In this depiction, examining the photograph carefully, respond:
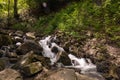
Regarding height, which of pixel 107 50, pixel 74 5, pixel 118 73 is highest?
pixel 74 5

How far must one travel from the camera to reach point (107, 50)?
38.7 ft

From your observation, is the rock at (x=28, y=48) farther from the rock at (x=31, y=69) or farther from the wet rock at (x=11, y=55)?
the rock at (x=31, y=69)

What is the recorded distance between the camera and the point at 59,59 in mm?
11320

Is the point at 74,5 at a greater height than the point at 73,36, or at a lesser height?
greater

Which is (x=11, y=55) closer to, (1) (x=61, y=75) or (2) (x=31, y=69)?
(2) (x=31, y=69)

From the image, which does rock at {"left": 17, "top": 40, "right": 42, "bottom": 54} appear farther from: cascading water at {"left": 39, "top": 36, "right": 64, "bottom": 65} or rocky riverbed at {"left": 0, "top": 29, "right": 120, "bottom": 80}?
cascading water at {"left": 39, "top": 36, "right": 64, "bottom": 65}

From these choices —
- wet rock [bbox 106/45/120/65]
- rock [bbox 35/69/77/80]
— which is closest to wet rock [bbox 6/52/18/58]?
rock [bbox 35/69/77/80]

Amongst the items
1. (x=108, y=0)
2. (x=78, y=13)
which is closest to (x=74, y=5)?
(x=78, y=13)

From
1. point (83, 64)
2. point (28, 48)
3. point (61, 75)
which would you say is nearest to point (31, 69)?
point (61, 75)

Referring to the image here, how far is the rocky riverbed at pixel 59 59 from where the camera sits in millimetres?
8891

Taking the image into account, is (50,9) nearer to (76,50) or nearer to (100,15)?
(100,15)

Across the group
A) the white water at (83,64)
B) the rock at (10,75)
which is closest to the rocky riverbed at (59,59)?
the rock at (10,75)

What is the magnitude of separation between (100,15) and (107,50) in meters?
3.97

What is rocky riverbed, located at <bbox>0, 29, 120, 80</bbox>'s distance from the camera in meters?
8.89
